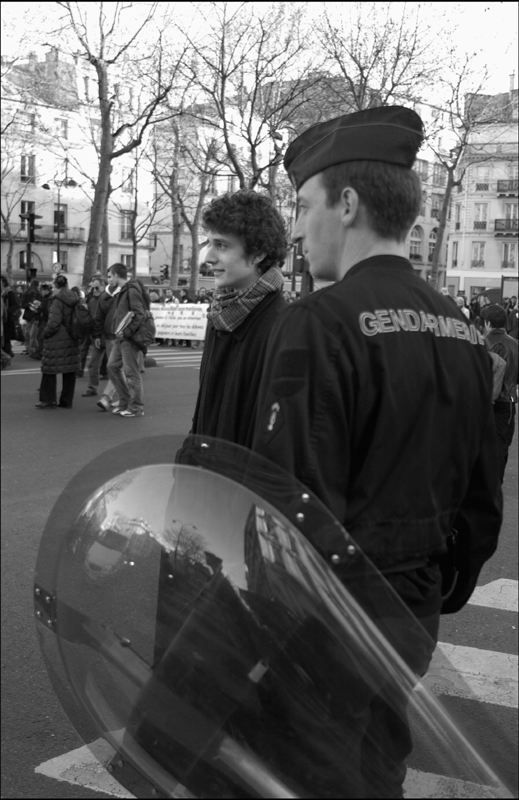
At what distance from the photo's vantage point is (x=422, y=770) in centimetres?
147

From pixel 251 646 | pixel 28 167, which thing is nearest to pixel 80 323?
pixel 251 646

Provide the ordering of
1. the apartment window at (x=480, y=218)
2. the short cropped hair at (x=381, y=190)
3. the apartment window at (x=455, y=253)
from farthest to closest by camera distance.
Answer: the apartment window at (x=455, y=253) < the apartment window at (x=480, y=218) < the short cropped hair at (x=381, y=190)

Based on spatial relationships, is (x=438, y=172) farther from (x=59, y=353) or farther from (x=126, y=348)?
(x=59, y=353)

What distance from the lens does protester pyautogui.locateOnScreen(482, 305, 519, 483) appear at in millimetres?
6648

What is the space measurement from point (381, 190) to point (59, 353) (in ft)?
36.9

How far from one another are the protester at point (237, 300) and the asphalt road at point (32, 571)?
1078 millimetres

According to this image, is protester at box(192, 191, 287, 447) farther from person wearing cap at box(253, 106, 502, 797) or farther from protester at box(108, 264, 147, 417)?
protester at box(108, 264, 147, 417)

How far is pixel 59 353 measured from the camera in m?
12.6

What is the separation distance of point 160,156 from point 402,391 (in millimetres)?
34326

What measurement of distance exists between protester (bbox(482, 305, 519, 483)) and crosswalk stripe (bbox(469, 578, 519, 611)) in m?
0.88

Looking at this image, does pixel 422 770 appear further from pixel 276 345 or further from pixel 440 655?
pixel 276 345

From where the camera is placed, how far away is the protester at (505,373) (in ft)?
21.8

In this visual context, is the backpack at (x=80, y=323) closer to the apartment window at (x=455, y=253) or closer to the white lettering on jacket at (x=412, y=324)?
the white lettering on jacket at (x=412, y=324)

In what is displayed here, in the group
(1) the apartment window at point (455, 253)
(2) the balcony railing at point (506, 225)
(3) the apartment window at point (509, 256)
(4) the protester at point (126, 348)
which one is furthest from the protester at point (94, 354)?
Result: (1) the apartment window at point (455, 253)
